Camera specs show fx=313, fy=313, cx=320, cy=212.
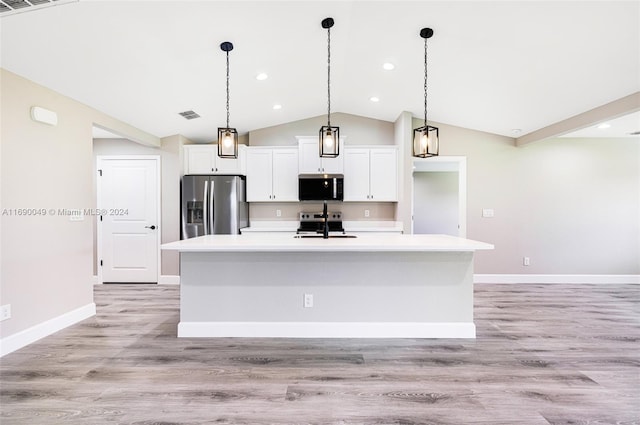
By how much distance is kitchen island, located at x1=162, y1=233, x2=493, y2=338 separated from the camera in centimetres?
283

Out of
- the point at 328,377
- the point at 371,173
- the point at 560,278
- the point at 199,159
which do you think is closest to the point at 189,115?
the point at 199,159

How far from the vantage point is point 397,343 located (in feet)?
8.84

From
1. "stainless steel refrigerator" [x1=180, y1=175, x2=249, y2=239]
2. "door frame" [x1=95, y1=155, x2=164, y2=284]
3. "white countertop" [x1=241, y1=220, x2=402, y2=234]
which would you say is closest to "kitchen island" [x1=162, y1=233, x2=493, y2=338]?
"stainless steel refrigerator" [x1=180, y1=175, x2=249, y2=239]

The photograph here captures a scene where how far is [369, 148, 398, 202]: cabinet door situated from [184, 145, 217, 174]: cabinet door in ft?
8.27

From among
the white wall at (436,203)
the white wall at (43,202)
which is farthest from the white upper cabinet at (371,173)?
the white wall at (436,203)

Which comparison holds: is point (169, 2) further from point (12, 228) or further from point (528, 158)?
point (528, 158)

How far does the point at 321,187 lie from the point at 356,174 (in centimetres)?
62

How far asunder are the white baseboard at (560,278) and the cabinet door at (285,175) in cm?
325

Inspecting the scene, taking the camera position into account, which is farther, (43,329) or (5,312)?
(43,329)

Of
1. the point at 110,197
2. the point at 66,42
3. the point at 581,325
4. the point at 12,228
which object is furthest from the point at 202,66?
the point at 581,325

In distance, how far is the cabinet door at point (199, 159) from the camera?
4938mm

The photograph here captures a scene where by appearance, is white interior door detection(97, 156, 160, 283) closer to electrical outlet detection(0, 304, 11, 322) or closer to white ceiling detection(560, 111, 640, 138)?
electrical outlet detection(0, 304, 11, 322)

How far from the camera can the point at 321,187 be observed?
4.82m

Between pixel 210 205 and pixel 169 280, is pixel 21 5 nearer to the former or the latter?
pixel 210 205
